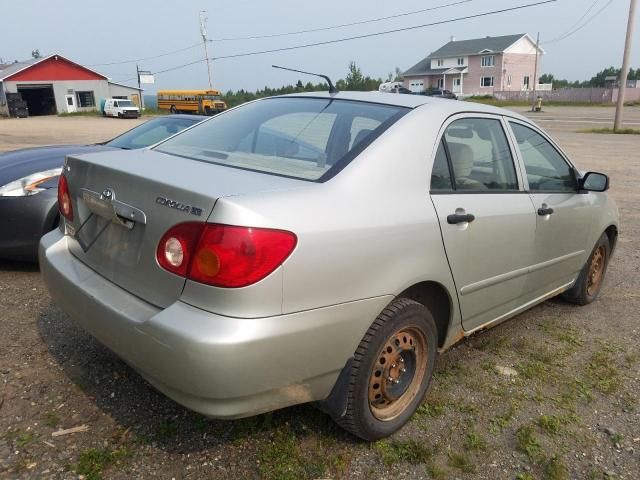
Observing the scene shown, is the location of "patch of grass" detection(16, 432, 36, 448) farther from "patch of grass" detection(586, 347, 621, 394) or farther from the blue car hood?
"patch of grass" detection(586, 347, 621, 394)

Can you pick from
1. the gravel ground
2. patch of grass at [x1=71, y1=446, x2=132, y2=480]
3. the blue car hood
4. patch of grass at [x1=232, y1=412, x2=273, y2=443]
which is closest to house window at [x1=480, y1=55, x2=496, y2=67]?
the blue car hood

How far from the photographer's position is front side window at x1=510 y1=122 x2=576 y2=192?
3.41 metres

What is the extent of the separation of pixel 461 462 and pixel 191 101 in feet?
170

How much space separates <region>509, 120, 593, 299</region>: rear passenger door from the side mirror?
0.06m

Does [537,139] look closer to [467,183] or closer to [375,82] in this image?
[467,183]

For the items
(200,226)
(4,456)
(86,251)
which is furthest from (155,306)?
(4,456)

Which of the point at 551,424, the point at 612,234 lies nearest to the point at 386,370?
the point at 551,424

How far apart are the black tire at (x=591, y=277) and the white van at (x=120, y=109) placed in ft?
157

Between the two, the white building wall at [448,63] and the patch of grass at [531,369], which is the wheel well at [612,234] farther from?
the white building wall at [448,63]

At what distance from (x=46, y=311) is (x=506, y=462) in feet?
10.3

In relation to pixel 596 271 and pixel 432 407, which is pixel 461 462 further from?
pixel 596 271

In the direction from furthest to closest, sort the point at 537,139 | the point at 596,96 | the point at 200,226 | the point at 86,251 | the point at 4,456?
the point at 596,96 < the point at 537,139 < the point at 86,251 < the point at 4,456 < the point at 200,226

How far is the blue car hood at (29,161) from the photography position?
14.5 ft

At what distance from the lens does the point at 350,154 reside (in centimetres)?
241
